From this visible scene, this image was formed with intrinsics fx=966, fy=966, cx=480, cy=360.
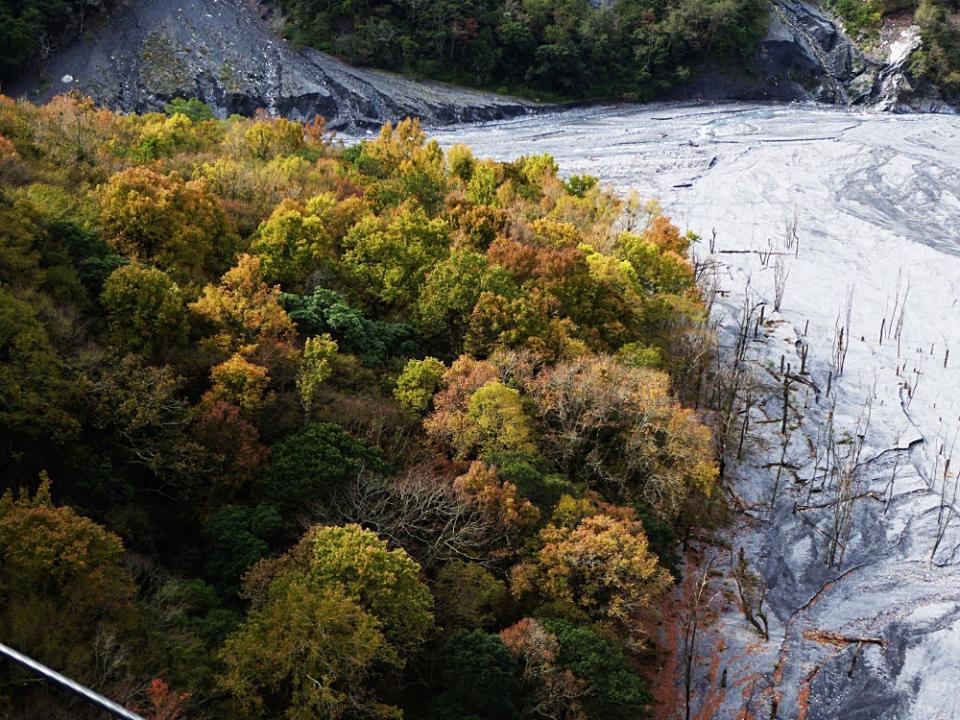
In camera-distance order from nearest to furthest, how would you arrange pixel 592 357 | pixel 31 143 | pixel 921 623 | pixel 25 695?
1. pixel 25 695
2. pixel 921 623
3. pixel 592 357
4. pixel 31 143

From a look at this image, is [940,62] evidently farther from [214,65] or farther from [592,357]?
[592,357]

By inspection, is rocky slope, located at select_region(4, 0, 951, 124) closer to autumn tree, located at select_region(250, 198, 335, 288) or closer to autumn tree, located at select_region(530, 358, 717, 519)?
autumn tree, located at select_region(250, 198, 335, 288)

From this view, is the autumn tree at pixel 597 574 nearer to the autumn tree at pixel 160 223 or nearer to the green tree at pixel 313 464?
the green tree at pixel 313 464

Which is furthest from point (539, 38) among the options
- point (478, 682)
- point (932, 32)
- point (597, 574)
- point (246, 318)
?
point (478, 682)

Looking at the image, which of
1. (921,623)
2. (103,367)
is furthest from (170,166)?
(921,623)

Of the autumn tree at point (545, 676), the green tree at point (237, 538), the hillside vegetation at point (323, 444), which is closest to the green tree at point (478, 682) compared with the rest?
the hillside vegetation at point (323, 444)

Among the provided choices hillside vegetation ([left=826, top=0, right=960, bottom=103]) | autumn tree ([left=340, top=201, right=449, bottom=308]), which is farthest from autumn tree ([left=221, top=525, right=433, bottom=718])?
hillside vegetation ([left=826, top=0, right=960, bottom=103])
